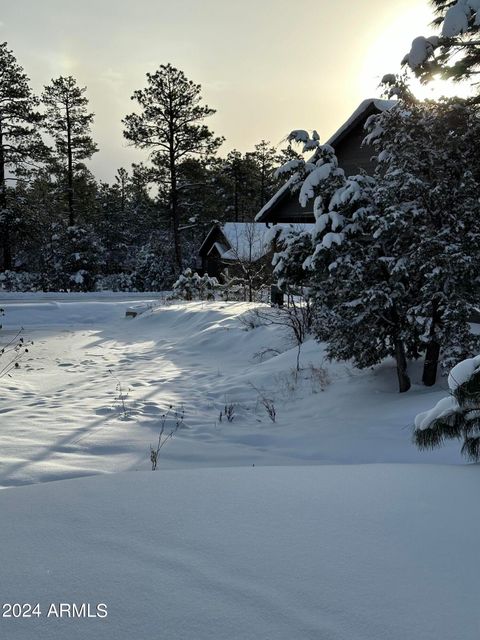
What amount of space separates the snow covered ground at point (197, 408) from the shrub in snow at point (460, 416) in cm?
95

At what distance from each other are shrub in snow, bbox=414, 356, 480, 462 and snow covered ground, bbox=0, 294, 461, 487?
95 cm

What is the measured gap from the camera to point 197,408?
6035mm

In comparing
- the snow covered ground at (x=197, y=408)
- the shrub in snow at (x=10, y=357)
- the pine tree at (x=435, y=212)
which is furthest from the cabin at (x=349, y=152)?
the shrub in snow at (x=10, y=357)

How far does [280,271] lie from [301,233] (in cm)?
61

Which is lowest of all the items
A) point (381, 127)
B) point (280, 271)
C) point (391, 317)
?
point (391, 317)

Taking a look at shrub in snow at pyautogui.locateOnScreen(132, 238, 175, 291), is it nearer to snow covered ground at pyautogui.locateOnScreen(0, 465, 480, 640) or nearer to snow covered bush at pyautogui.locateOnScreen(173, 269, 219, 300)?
snow covered bush at pyautogui.locateOnScreen(173, 269, 219, 300)

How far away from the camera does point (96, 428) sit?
4.77m

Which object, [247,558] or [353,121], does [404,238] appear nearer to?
[247,558]

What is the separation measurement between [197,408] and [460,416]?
3.79 metres

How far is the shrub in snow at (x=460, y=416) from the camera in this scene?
8.73 feet

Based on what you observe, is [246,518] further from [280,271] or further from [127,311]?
[127,311]

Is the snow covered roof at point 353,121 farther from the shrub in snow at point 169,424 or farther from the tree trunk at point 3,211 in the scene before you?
the tree trunk at point 3,211

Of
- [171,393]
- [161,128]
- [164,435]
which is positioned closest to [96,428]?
[164,435]

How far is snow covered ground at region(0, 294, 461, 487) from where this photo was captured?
400cm
